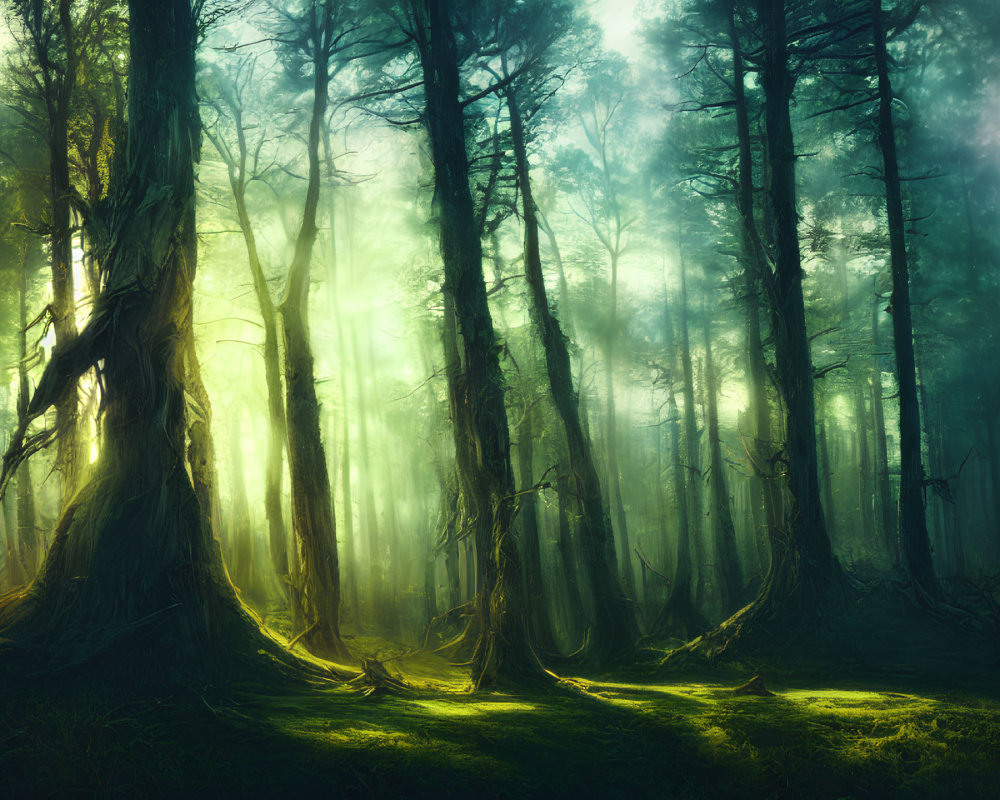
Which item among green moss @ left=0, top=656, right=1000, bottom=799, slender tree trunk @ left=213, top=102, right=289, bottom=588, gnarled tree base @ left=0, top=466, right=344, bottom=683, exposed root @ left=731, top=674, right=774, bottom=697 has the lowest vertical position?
exposed root @ left=731, top=674, right=774, bottom=697

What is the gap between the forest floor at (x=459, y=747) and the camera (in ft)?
16.8

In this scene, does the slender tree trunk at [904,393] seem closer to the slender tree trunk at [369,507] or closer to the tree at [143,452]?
the tree at [143,452]

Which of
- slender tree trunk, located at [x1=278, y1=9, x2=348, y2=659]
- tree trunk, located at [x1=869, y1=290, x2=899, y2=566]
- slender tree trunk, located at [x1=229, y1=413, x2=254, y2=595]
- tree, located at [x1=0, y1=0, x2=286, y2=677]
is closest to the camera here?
tree, located at [x1=0, y1=0, x2=286, y2=677]

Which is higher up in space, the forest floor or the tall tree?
the tall tree

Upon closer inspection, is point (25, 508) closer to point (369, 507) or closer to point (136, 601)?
point (369, 507)

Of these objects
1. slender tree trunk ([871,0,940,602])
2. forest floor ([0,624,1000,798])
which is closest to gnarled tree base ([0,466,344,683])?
forest floor ([0,624,1000,798])

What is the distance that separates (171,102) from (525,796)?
8.10 metres

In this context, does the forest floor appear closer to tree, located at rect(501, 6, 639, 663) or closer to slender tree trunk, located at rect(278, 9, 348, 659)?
slender tree trunk, located at rect(278, 9, 348, 659)

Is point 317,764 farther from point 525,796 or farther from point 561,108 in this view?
point 561,108

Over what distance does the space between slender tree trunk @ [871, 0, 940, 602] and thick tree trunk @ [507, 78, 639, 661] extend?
16.5ft

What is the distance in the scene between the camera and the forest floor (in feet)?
16.8

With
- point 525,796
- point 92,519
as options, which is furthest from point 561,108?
point 525,796

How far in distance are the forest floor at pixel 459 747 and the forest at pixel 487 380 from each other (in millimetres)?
36

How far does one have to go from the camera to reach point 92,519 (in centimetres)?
680
